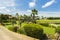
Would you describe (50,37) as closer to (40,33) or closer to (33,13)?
(40,33)

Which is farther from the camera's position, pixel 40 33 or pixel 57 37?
pixel 57 37

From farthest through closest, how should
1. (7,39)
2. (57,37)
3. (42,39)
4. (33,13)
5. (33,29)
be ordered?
(33,13) < (57,37) < (42,39) < (33,29) < (7,39)

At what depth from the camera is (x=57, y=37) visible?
25.6m

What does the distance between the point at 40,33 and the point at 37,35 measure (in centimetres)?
66

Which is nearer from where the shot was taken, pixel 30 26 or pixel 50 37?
pixel 30 26

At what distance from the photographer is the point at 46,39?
25.1 m

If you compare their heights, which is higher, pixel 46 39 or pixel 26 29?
pixel 26 29

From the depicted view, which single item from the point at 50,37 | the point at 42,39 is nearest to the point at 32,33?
the point at 42,39

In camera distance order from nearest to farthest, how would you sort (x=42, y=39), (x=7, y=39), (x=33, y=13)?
(x=7, y=39) < (x=42, y=39) < (x=33, y=13)

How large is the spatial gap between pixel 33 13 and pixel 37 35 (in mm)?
63690

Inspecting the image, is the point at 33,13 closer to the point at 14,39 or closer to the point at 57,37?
the point at 57,37

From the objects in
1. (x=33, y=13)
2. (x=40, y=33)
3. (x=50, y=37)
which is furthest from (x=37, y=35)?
(x=33, y=13)

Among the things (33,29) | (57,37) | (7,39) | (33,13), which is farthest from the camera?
(33,13)

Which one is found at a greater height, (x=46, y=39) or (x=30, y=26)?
(x=30, y=26)
